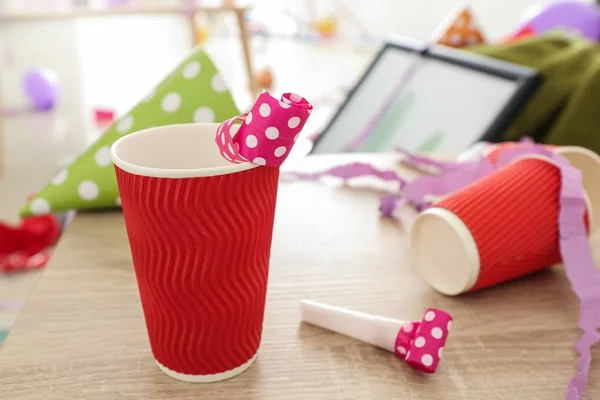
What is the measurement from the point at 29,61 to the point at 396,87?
193cm

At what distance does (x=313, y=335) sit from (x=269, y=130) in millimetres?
182

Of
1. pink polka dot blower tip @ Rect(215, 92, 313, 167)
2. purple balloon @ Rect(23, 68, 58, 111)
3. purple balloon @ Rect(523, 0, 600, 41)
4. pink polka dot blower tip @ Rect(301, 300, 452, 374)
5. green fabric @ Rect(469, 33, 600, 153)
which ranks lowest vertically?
purple balloon @ Rect(23, 68, 58, 111)

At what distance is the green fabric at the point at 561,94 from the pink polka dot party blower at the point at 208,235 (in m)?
0.80

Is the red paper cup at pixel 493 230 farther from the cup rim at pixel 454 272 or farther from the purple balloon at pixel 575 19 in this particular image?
the purple balloon at pixel 575 19

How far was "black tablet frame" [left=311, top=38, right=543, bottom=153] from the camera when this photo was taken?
998 mm

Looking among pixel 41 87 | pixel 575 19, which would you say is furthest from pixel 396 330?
pixel 41 87

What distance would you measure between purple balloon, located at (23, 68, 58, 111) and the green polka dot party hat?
2.05 metres

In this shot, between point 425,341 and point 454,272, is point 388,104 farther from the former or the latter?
point 425,341

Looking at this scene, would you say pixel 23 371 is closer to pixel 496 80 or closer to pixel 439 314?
pixel 439 314

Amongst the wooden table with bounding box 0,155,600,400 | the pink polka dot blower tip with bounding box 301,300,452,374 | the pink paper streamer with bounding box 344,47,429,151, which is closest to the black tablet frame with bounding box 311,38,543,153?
the pink paper streamer with bounding box 344,47,429,151

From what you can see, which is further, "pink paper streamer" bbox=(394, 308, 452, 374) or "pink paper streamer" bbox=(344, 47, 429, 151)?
"pink paper streamer" bbox=(344, 47, 429, 151)

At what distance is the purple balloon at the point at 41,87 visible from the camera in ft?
8.27

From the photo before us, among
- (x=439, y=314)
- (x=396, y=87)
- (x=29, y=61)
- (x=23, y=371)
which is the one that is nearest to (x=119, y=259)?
(x=23, y=371)

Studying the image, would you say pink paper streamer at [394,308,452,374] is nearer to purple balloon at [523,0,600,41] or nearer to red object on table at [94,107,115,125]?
purple balloon at [523,0,600,41]
